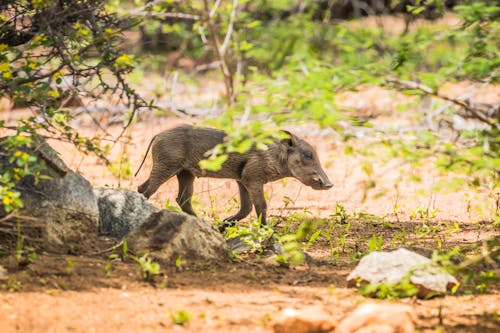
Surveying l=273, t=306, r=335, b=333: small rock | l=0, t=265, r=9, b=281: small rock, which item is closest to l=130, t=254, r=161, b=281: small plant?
l=0, t=265, r=9, b=281: small rock

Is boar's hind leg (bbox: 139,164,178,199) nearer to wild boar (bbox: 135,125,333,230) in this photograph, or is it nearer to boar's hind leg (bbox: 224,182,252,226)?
wild boar (bbox: 135,125,333,230)

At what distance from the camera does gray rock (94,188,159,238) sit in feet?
19.9

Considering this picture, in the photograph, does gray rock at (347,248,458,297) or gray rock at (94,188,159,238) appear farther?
gray rock at (94,188,159,238)

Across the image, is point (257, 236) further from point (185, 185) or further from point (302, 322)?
point (185, 185)

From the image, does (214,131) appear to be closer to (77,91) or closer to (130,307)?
(77,91)

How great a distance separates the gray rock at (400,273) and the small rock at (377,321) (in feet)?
3.07

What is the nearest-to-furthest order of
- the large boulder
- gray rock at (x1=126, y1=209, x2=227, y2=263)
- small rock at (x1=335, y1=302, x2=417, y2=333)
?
small rock at (x1=335, y1=302, x2=417, y2=333)
the large boulder
gray rock at (x1=126, y1=209, x2=227, y2=263)

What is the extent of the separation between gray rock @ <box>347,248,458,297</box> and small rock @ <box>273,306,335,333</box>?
1.04 meters

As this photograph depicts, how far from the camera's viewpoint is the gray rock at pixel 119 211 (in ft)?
19.9

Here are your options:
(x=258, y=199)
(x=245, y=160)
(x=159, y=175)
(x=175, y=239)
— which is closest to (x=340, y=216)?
(x=258, y=199)

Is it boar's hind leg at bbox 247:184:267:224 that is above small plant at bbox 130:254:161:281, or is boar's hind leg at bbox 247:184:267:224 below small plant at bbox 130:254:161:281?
below

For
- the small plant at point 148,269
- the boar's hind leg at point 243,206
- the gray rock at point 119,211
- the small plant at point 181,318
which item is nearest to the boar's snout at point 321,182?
the boar's hind leg at point 243,206

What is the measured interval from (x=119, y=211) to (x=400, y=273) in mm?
2635

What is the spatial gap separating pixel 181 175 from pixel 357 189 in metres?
2.89
